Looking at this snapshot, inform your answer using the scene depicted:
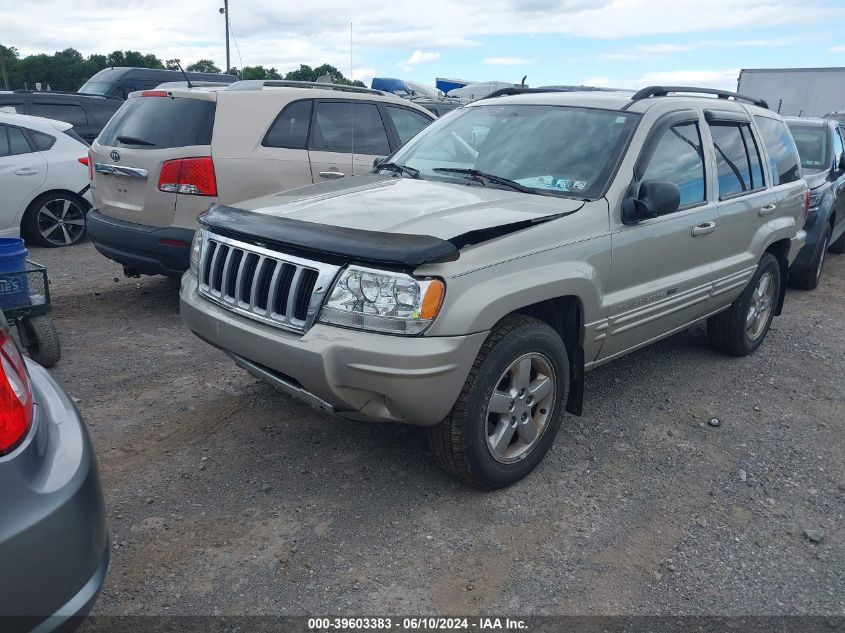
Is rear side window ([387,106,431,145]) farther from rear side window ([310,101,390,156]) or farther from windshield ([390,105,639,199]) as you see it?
windshield ([390,105,639,199])

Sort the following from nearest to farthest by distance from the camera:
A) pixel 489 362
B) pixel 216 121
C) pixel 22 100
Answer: pixel 489 362 → pixel 216 121 → pixel 22 100

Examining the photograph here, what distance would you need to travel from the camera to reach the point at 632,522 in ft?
10.6

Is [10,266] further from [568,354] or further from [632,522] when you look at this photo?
[632,522]

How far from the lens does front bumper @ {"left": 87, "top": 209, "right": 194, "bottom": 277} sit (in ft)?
17.4

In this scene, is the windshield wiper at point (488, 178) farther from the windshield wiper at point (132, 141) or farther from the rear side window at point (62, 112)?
the rear side window at point (62, 112)

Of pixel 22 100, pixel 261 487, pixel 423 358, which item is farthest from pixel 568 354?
pixel 22 100

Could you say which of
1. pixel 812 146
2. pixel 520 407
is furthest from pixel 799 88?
pixel 520 407

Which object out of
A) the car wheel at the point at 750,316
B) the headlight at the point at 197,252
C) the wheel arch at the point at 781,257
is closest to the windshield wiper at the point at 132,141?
the headlight at the point at 197,252

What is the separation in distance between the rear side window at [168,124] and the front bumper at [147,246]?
66 centimetres

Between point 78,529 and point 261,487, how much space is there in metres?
1.54

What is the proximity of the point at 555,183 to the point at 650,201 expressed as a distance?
19.1 inches

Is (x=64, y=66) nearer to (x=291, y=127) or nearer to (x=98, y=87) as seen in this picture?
(x=98, y=87)

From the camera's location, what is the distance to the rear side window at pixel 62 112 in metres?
10.4

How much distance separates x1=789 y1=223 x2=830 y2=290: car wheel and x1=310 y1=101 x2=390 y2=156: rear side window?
4.51 m
